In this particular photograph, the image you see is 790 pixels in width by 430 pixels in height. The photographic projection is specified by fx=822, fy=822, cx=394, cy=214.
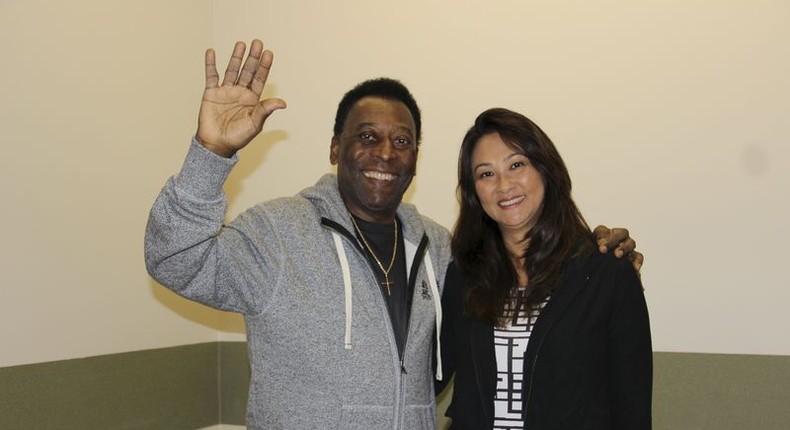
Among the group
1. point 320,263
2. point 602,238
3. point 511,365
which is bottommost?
point 511,365

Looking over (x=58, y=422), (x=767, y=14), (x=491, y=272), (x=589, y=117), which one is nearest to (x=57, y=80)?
(x=58, y=422)

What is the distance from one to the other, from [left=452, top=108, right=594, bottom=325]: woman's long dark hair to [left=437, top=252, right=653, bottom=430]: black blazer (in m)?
0.04

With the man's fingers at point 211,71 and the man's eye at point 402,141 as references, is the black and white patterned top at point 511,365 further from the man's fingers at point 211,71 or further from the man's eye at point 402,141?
the man's fingers at point 211,71

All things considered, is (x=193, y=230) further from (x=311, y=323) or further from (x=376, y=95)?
(x=376, y=95)

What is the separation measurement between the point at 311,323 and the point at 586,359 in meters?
0.70

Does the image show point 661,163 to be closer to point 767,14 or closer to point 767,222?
point 767,222

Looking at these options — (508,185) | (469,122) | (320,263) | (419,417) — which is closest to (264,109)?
(320,263)

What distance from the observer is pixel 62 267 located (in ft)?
9.63

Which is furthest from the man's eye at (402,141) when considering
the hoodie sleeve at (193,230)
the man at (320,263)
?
the hoodie sleeve at (193,230)

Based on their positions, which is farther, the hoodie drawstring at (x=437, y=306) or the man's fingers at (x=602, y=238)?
the hoodie drawstring at (x=437, y=306)

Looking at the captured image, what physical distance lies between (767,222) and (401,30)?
65.6 inches

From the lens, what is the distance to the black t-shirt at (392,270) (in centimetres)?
223

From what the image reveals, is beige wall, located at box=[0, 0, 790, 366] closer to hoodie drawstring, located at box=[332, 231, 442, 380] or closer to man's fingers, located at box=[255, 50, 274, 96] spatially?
hoodie drawstring, located at box=[332, 231, 442, 380]

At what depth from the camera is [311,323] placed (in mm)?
2100
